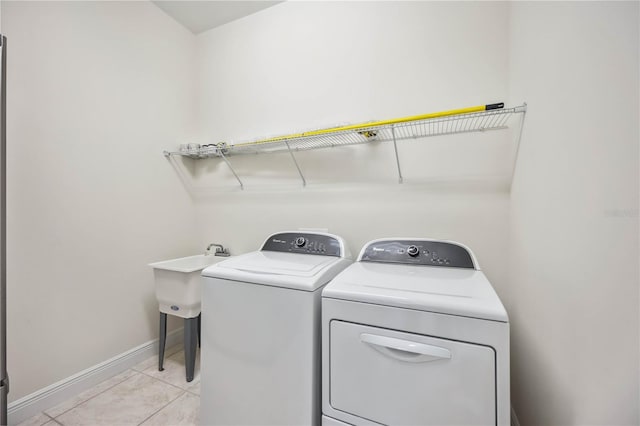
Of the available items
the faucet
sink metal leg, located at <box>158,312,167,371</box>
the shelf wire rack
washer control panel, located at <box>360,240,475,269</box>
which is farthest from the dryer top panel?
sink metal leg, located at <box>158,312,167,371</box>

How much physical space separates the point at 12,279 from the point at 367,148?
7.44ft

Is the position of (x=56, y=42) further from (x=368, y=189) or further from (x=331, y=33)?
(x=368, y=189)

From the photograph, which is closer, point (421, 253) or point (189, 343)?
point (421, 253)

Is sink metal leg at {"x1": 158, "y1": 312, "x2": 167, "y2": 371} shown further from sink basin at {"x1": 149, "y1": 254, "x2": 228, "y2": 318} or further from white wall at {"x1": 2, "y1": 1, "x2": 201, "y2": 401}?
white wall at {"x1": 2, "y1": 1, "x2": 201, "y2": 401}

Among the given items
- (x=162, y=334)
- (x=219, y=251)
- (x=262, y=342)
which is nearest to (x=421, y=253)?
(x=262, y=342)

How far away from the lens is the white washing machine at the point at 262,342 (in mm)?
1057

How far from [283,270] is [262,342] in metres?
0.33

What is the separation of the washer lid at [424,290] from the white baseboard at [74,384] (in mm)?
1873

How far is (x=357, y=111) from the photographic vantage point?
1.84 meters

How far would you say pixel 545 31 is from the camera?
952mm

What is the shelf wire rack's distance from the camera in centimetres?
130

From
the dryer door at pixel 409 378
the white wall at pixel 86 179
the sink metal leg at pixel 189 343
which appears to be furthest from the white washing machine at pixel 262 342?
the white wall at pixel 86 179

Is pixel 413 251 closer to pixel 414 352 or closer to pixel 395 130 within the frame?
pixel 414 352

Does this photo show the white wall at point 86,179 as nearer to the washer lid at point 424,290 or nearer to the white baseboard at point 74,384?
the white baseboard at point 74,384
